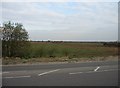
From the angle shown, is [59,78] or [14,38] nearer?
[59,78]

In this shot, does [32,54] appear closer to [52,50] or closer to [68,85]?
[52,50]

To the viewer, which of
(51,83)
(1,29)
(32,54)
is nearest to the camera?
(51,83)

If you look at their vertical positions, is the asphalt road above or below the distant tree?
below

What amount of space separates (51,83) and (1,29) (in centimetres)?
1731

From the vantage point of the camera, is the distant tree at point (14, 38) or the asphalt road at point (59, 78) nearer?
the asphalt road at point (59, 78)

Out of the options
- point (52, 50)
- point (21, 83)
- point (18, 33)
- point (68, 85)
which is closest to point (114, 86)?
point (68, 85)

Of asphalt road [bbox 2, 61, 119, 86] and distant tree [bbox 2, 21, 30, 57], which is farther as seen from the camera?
distant tree [bbox 2, 21, 30, 57]

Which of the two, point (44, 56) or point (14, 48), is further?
point (44, 56)

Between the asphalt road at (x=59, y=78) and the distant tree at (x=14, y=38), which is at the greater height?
the distant tree at (x=14, y=38)

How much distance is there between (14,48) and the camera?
30047mm

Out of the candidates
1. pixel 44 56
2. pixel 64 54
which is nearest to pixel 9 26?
pixel 44 56

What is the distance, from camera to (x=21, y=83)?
1323 centimetres

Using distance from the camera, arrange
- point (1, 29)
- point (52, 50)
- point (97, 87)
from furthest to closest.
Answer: point (52, 50), point (1, 29), point (97, 87)

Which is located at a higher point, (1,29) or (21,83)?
(1,29)
